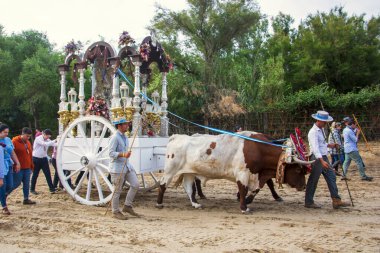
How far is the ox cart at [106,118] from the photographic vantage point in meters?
7.48

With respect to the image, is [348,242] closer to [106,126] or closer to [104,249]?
[104,249]

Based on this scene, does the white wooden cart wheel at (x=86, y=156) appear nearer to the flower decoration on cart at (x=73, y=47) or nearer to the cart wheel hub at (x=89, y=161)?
the cart wheel hub at (x=89, y=161)

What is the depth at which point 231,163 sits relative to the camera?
695 centimetres

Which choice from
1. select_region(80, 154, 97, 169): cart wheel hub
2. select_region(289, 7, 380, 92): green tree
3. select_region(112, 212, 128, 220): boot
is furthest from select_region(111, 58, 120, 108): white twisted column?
select_region(289, 7, 380, 92): green tree

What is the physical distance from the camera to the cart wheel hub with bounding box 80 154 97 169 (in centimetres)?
748

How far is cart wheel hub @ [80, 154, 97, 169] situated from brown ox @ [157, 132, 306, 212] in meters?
1.40

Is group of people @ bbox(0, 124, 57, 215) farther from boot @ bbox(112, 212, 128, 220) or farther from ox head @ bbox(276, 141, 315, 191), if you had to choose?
ox head @ bbox(276, 141, 315, 191)

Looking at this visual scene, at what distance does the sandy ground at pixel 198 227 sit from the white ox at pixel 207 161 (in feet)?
1.79

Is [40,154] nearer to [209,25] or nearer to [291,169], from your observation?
[291,169]

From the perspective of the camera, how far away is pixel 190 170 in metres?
7.22

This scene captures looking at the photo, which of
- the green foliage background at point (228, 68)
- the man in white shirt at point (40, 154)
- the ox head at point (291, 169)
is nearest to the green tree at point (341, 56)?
the green foliage background at point (228, 68)

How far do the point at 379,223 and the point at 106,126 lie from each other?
4.89 metres

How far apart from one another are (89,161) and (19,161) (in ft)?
4.21

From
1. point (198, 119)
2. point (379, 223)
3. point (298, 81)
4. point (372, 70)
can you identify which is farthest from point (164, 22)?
point (379, 223)
